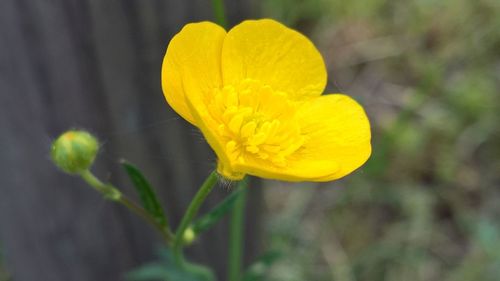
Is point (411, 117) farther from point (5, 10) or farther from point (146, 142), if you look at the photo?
point (5, 10)

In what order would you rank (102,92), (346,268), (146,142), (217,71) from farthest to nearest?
(346,268)
(146,142)
(102,92)
(217,71)

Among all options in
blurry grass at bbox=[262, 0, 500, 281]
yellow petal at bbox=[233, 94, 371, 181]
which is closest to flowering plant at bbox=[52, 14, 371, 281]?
yellow petal at bbox=[233, 94, 371, 181]

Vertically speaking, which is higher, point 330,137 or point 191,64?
point 191,64

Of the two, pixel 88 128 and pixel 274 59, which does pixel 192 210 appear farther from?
pixel 88 128

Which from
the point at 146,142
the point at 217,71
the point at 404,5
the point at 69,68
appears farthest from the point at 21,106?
the point at 404,5

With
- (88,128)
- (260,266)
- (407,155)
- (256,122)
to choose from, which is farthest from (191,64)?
(407,155)

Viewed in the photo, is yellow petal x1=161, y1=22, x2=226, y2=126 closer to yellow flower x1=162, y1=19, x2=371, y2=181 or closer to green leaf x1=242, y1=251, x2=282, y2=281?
yellow flower x1=162, y1=19, x2=371, y2=181
